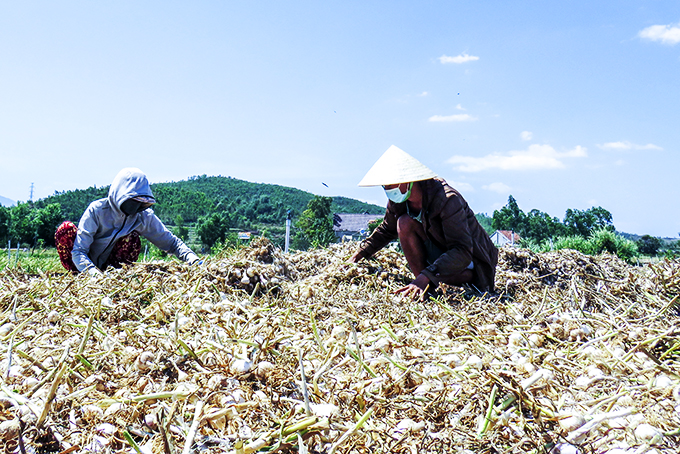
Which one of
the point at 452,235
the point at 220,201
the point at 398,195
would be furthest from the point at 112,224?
the point at 220,201

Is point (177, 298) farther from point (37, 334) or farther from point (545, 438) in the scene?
point (545, 438)

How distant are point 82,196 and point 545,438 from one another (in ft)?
163

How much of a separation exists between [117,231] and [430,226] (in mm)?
2690

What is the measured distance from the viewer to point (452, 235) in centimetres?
329

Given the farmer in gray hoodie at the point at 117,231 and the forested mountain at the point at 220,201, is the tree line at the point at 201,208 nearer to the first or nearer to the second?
the forested mountain at the point at 220,201

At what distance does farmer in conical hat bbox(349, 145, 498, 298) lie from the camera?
127 inches

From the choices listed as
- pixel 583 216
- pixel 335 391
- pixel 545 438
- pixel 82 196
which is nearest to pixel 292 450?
pixel 335 391

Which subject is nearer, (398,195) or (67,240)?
(398,195)

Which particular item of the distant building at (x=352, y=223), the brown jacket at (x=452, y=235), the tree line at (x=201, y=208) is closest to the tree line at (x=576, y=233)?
the brown jacket at (x=452, y=235)

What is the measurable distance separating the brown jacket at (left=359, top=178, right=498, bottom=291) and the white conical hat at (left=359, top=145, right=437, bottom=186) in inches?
4.8

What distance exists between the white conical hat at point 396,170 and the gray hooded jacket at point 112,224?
1.78 meters

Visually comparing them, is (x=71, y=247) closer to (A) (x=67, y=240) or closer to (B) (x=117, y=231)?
(A) (x=67, y=240)

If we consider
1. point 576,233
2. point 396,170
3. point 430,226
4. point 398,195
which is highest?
point 396,170

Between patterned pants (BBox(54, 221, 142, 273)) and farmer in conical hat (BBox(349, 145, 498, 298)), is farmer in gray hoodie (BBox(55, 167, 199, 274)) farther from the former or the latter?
farmer in conical hat (BBox(349, 145, 498, 298))
